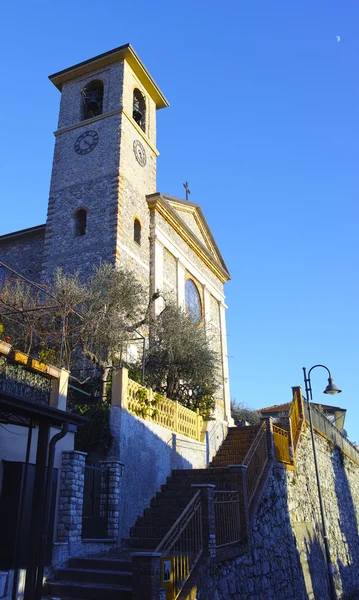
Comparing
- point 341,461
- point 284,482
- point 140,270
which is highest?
point 140,270

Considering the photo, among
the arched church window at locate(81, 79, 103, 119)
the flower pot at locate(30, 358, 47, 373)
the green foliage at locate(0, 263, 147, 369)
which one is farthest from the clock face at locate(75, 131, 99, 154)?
the flower pot at locate(30, 358, 47, 373)

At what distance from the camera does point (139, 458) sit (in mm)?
10773

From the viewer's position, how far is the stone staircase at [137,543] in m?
7.50

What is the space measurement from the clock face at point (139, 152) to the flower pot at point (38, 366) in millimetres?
14312

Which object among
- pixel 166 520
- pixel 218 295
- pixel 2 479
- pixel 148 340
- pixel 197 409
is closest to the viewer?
pixel 2 479

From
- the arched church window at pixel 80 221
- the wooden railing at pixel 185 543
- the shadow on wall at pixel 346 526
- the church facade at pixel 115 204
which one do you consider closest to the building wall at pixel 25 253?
the church facade at pixel 115 204

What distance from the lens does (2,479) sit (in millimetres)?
7953

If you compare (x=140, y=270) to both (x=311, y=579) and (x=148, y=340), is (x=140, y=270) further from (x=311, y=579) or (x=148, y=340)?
(x=311, y=579)

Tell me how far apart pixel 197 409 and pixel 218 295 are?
11.2 metres

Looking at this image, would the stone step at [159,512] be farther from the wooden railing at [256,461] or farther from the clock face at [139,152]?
the clock face at [139,152]

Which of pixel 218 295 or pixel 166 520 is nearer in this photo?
pixel 166 520

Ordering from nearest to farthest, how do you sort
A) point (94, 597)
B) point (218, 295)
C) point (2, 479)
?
point (94, 597) < point (2, 479) < point (218, 295)

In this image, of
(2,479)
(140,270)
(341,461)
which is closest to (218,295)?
(140,270)

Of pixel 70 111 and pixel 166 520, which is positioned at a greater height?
pixel 70 111
